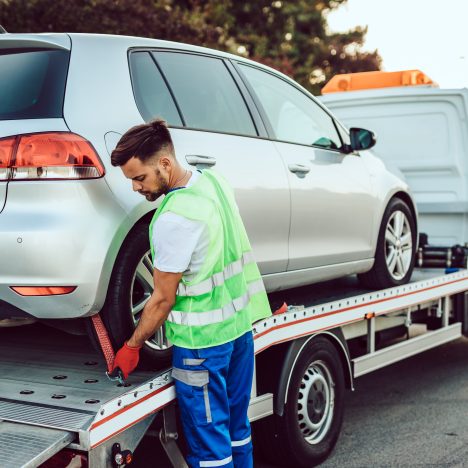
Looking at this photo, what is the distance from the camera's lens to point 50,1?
14.7 m

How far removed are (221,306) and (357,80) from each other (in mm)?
5185

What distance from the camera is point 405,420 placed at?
5.50 meters

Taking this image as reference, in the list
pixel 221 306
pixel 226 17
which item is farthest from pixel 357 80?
pixel 226 17

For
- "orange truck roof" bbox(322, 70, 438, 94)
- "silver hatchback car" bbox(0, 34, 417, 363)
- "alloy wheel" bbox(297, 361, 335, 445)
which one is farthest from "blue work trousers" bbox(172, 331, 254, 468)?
"orange truck roof" bbox(322, 70, 438, 94)

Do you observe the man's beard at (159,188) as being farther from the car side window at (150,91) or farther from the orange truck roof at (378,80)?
the orange truck roof at (378,80)

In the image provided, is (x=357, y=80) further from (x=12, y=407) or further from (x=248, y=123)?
(x=12, y=407)

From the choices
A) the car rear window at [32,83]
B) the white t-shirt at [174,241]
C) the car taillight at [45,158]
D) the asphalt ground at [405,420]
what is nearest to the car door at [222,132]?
the car rear window at [32,83]

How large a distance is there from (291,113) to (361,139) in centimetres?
67

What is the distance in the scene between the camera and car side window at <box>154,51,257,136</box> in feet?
13.4

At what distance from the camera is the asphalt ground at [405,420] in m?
4.63

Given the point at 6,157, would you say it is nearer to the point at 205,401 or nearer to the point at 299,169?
the point at 205,401

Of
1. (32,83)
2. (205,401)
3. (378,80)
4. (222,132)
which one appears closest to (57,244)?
(32,83)

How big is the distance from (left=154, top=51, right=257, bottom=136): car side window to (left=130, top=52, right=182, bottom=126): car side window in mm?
72

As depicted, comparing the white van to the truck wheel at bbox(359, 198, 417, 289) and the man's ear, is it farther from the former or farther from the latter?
the man's ear
